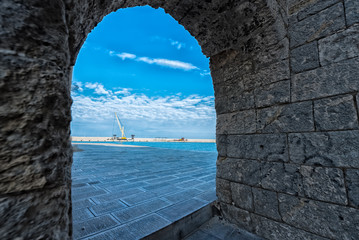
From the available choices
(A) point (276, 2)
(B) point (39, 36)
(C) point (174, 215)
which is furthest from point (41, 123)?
(A) point (276, 2)

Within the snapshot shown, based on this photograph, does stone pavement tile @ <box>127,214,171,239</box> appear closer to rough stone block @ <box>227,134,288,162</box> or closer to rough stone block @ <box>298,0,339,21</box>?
rough stone block @ <box>227,134,288,162</box>

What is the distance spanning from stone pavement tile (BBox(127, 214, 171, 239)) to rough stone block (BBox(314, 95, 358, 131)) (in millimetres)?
1790

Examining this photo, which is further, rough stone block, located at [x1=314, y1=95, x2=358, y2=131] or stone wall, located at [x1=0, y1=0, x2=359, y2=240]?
rough stone block, located at [x1=314, y1=95, x2=358, y2=131]

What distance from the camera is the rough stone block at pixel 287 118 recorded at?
155cm

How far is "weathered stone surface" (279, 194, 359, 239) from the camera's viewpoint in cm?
129

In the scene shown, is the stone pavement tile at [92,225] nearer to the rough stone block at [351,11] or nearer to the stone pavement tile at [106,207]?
the stone pavement tile at [106,207]

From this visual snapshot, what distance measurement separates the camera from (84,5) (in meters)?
0.91

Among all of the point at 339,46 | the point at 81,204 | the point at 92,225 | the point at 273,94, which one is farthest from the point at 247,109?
the point at 81,204

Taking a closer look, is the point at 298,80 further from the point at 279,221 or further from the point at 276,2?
the point at 279,221

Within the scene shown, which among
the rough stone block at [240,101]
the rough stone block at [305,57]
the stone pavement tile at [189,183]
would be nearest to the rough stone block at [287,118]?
the rough stone block at [240,101]

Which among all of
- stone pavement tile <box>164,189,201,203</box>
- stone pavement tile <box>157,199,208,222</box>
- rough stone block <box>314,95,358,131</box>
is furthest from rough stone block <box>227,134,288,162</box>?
stone pavement tile <box>164,189,201,203</box>

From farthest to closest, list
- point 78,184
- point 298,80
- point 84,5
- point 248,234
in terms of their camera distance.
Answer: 1. point 78,184
2. point 248,234
3. point 298,80
4. point 84,5

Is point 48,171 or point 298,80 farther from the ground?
point 298,80

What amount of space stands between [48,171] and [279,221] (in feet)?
6.71
